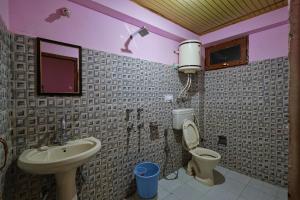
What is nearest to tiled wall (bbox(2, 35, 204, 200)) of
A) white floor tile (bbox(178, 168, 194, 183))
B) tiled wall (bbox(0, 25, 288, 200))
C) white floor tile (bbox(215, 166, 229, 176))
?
tiled wall (bbox(0, 25, 288, 200))

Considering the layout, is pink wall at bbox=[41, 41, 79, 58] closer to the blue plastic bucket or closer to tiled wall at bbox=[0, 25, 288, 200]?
tiled wall at bbox=[0, 25, 288, 200]

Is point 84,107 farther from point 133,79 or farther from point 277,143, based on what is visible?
point 277,143

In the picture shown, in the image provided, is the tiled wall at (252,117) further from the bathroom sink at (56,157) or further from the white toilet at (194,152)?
the bathroom sink at (56,157)

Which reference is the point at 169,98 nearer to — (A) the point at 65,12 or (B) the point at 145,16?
(B) the point at 145,16

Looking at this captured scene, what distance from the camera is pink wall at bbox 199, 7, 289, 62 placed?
1983 millimetres

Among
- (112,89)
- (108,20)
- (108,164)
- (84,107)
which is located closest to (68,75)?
(84,107)

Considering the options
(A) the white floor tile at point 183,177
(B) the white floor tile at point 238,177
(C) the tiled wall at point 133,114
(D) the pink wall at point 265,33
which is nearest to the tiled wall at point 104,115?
(C) the tiled wall at point 133,114

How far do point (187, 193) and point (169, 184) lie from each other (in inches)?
10.9

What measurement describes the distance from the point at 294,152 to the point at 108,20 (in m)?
1.88

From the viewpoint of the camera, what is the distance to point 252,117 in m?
2.25

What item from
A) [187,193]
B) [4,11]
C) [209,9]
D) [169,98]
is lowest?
[187,193]

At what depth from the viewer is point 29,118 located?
126 centimetres

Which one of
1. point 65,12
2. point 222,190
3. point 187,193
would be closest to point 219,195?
point 222,190

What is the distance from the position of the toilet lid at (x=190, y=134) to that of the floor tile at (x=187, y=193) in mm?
538
